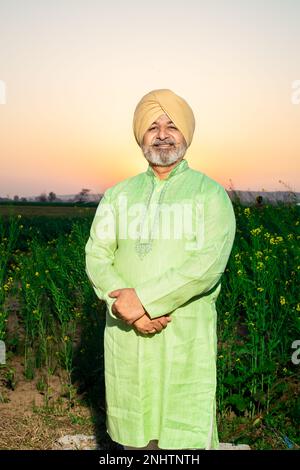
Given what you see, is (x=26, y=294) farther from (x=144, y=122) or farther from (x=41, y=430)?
(x=144, y=122)

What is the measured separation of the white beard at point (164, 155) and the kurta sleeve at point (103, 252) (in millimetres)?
334

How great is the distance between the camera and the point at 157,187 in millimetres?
3092

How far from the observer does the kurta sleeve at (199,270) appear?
9.25 feet

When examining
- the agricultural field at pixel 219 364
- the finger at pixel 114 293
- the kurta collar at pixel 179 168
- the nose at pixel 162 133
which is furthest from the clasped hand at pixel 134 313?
the agricultural field at pixel 219 364

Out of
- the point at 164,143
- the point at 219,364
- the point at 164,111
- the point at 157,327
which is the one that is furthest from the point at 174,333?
the point at 219,364

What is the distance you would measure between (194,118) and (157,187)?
37 cm

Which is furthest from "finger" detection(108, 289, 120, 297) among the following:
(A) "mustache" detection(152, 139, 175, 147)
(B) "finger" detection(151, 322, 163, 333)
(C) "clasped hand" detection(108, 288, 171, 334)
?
(A) "mustache" detection(152, 139, 175, 147)

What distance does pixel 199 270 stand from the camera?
9.30 ft

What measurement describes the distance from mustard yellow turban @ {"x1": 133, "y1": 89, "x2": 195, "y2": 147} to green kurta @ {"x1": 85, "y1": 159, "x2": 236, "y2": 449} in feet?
0.63

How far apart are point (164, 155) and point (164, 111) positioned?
0.20 meters

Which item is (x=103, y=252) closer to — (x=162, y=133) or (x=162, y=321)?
(x=162, y=321)

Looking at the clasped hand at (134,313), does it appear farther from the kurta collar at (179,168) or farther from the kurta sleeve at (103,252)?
the kurta collar at (179,168)

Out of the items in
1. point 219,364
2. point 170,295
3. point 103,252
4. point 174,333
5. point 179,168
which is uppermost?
point 179,168

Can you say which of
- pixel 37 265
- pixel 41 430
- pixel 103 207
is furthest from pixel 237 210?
pixel 103 207
